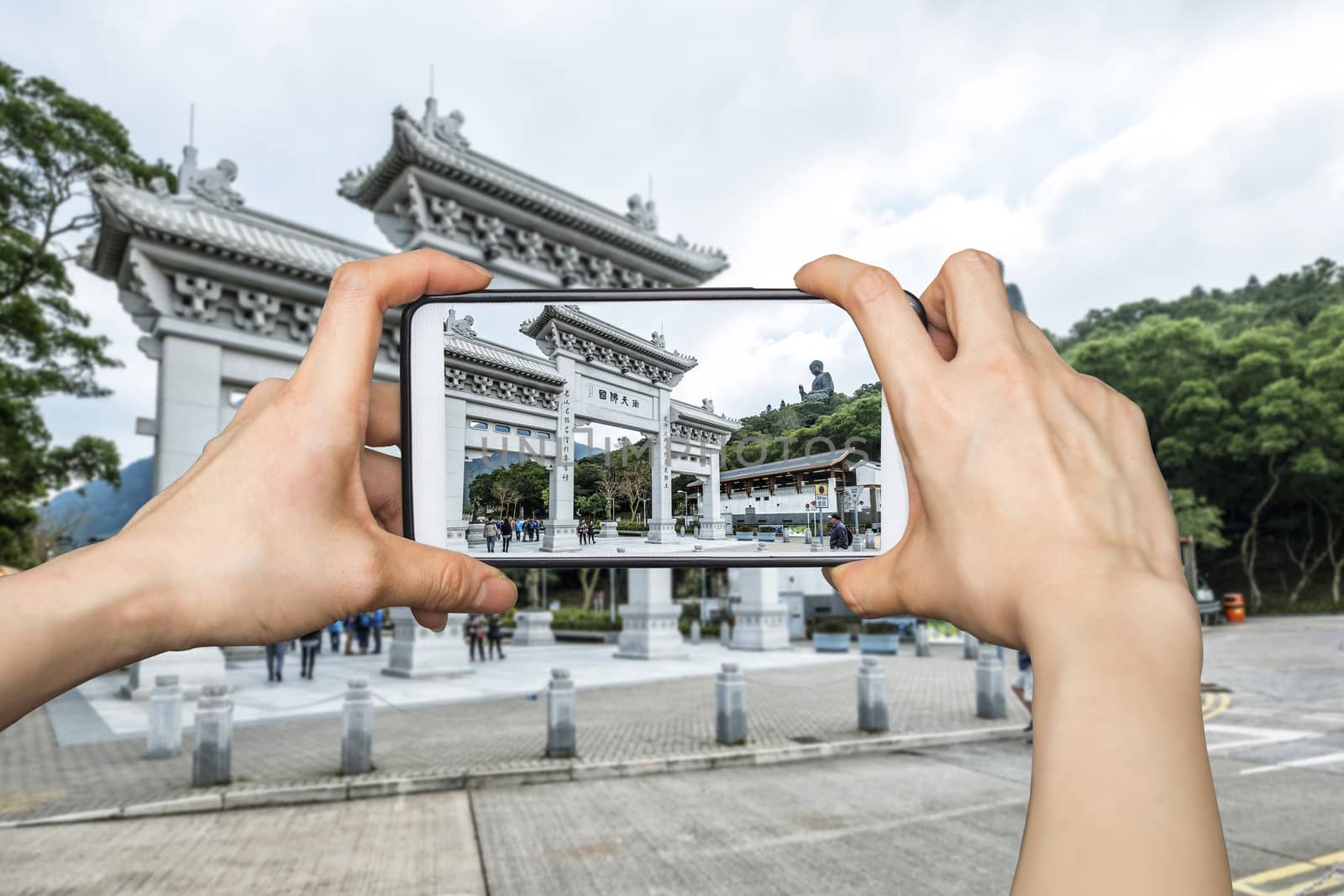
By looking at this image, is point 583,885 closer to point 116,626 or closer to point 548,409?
point 548,409

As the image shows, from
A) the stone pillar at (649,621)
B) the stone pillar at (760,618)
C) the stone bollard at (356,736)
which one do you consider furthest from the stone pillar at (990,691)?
the stone pillar at (760,618)

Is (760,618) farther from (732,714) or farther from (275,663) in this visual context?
(732,714)

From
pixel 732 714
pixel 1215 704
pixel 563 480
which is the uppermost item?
pixel 563 480

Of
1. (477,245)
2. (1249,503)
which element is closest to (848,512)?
(477,245)

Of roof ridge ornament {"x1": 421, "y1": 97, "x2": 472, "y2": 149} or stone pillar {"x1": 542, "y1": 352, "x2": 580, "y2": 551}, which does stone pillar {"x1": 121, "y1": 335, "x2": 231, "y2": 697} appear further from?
stone pillar {"x1": 542, "y1": 352, "x2": 580, "y2": 551}

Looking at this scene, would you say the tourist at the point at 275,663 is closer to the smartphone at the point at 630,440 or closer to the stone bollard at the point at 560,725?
the stone bollard at the point at 560,725

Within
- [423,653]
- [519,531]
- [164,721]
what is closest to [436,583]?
[519,531]
